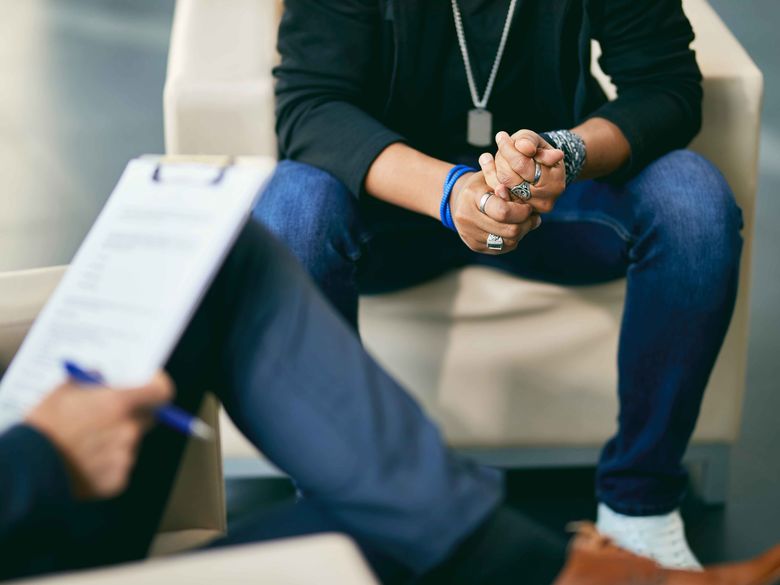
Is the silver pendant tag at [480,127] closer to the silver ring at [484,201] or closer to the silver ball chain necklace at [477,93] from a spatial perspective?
the silver ball chain necklace at [477,93]

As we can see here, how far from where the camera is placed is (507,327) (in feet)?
4.90

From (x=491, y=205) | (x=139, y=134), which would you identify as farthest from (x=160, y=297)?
(x=139, y=134)

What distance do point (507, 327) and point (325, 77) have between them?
1.30 ft

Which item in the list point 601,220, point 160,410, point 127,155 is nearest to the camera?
point 160,410

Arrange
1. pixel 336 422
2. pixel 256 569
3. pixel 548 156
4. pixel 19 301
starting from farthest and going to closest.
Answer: pixel 548 156 < pixel 19 301 < pixel 336 422 < pixel 256 569

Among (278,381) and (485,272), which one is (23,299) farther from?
(485,272)

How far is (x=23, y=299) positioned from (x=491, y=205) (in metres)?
0.51

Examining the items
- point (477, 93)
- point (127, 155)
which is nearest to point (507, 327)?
point (477, 93)

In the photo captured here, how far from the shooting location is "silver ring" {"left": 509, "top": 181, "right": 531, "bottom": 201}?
4.17 ft

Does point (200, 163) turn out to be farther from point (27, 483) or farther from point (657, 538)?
point (657, 538)

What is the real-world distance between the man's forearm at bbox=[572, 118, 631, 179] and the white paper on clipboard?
1.89 ft

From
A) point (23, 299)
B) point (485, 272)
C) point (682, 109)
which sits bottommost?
point (485, 272)

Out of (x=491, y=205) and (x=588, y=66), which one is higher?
(x=588, y=66)

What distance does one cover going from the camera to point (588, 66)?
1.46 m
